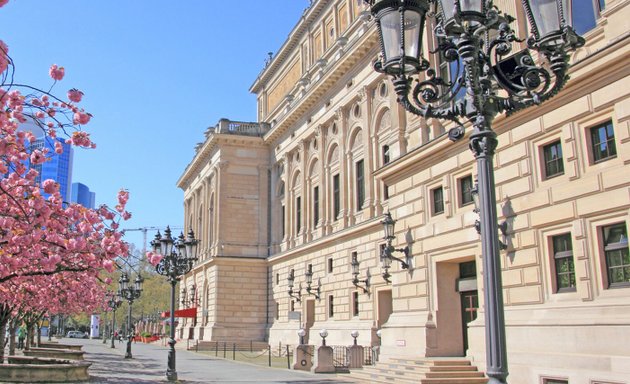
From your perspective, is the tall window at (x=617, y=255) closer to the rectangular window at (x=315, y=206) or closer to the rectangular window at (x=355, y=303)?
the rectangular window at (x=355, y=303)

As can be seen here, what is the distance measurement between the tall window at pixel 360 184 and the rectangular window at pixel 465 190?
19.6 metres

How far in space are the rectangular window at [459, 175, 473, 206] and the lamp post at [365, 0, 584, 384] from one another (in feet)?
35.3

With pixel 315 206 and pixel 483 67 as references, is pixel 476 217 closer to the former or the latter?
pixel 483 67

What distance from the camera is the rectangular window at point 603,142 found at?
14984 mm

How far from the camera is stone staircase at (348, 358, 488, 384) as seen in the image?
18109 mm

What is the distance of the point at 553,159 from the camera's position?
54.4 feet

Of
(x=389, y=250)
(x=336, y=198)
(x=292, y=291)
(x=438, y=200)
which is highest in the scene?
(x=336, y=198)

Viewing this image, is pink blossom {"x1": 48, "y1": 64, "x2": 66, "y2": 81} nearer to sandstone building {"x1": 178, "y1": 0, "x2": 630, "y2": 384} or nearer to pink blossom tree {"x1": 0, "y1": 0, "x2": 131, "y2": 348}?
pink blossom tree {"x1": 0, "y1": 0, "x2": 131, "y2": 348}

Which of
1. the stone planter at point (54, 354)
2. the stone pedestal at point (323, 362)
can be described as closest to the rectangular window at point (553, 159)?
the stone pedestal at point (323, 362)

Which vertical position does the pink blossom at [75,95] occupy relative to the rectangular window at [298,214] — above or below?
below

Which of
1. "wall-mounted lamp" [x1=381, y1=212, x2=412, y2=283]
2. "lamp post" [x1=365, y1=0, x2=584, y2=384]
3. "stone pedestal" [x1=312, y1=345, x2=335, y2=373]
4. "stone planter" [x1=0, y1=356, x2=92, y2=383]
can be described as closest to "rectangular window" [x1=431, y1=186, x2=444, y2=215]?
"wall-mounted lamp" [x1=381, y1=212, x2=412, y2=283]

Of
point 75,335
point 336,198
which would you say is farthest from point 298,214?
point 75,335

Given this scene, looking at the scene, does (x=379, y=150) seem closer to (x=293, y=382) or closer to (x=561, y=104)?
(x=293, y=382)

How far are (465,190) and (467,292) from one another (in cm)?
340
